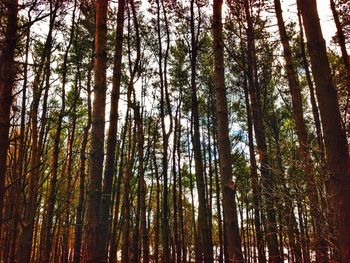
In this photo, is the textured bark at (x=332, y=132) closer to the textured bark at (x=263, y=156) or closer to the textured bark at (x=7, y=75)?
the textured bark at (x=7, y=75)

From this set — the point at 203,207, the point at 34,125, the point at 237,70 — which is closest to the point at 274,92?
the point at 237,70

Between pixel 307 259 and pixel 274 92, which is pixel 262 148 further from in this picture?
pixel 274 92

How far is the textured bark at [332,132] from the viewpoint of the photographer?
2059 mm

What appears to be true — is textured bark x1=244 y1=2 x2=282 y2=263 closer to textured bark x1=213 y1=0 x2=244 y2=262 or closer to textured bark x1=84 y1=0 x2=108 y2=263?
textured bark x1=213 y1=0 x2=244 y2=262

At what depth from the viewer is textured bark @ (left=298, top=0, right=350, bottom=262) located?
2.06m

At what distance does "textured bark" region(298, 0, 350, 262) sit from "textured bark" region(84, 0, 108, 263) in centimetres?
262

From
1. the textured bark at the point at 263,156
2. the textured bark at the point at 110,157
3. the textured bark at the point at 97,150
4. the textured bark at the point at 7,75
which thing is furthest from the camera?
the textured bark at the point at 263,156

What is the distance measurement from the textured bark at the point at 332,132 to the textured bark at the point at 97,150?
2625mm

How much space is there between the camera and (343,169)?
6.89 ft

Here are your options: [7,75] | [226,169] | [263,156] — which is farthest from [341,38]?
[7,75]

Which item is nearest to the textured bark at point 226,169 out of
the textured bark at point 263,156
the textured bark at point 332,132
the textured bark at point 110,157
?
the textured bark at point 110,157

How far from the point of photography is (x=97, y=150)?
4.18 meters

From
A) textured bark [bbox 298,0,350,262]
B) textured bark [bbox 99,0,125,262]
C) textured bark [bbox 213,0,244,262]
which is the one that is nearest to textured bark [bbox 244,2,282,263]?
textured bark [bbox 213,0,244,262]

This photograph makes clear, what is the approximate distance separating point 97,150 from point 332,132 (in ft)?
9.30
